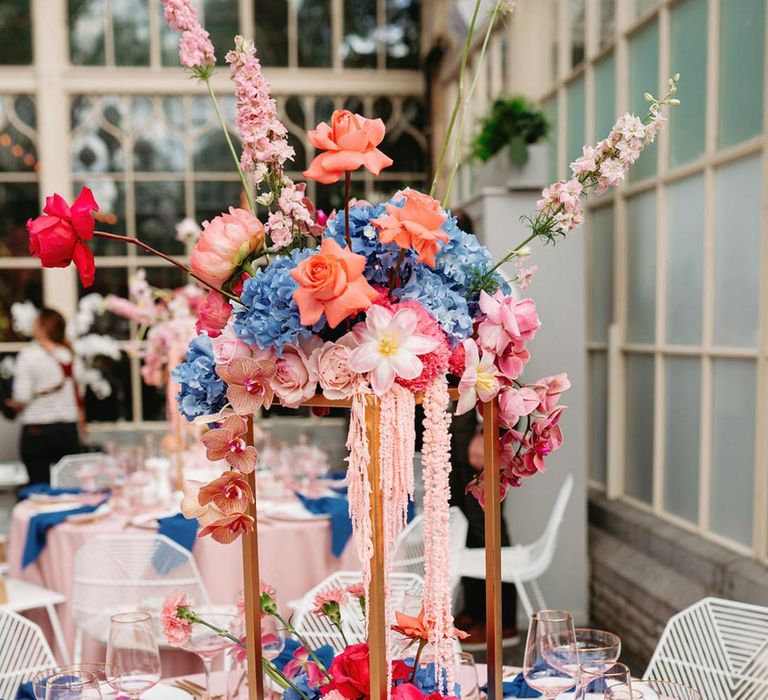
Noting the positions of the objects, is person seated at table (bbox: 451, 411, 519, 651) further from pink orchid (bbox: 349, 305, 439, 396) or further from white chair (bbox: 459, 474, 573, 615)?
pink orchid (bbox: 349, 305, 439, 396)

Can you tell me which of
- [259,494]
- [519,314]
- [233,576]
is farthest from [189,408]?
[259,494]

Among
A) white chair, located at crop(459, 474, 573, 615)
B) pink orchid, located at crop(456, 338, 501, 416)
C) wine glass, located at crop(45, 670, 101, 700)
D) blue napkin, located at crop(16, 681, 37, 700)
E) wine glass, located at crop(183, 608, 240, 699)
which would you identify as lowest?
white chair, located at crop(459, 474, 573, 615)

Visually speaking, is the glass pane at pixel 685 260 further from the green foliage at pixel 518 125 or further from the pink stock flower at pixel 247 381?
the pink stock flower at pixel 247 381

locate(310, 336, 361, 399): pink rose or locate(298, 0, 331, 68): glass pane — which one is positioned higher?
locate(298, 0, 331, 68): glass pane

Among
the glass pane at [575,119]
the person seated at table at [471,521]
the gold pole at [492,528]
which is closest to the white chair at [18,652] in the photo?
the gold pole at [492,528]

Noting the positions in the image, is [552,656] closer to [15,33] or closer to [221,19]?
[221,19]

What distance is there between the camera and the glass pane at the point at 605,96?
3.95 metres

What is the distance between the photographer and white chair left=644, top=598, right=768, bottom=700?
1.94 meters

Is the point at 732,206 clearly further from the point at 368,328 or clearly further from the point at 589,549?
the point at 368,328

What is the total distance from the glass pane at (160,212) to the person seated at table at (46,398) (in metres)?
1.62

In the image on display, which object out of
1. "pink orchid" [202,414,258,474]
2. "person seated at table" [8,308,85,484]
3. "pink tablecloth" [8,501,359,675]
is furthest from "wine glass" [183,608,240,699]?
"person seated at table" [8,308,85,484]

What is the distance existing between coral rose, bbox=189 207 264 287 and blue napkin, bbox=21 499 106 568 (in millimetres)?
2423

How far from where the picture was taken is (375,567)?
1.07 m

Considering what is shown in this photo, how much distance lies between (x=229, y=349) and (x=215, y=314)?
0.12m
